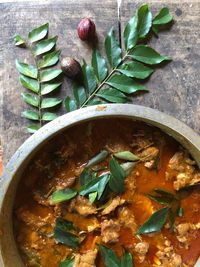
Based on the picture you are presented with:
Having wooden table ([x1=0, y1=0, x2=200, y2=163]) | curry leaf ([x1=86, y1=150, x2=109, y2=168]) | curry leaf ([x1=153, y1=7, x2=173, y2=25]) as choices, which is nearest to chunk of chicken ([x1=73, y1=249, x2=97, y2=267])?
curry leaf ([x1=86, y1=150, x2=109, y2=168])

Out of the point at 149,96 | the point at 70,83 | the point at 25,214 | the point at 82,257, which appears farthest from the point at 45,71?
the point at 82,257

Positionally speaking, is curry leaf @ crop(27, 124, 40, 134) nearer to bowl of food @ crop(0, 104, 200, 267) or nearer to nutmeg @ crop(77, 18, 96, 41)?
bowl of food @ crop(0, 104, 200, 267)

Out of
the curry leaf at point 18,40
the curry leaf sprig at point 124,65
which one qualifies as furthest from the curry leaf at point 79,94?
the curry leaf at point 18,40

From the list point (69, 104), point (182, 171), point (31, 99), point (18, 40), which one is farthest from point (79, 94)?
point (182, 171)

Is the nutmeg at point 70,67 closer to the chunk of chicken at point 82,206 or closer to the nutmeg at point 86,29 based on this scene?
the nutmeg at point 86,29

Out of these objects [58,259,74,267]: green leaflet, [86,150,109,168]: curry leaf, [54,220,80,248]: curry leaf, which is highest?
[86,150,109,168]: curry leaf

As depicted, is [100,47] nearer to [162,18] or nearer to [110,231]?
[162,18]

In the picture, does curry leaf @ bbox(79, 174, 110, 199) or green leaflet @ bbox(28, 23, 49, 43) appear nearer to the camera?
curry leaf @ bbox(79, 174, 110, 199)
